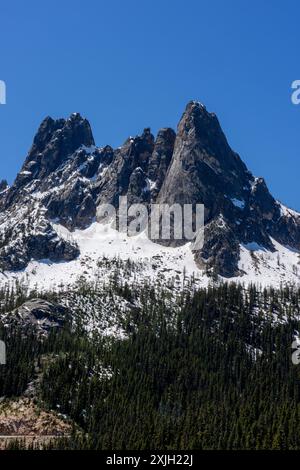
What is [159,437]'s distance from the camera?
19575 centimetres

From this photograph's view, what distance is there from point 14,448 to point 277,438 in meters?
71.0
